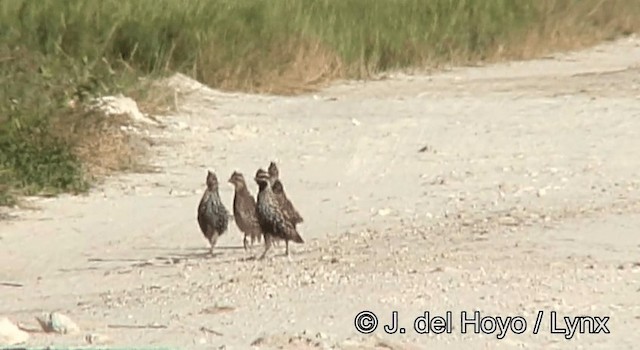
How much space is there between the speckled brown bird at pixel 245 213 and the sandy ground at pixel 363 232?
150 mm

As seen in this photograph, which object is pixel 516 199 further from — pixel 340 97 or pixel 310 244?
pixel 340 97

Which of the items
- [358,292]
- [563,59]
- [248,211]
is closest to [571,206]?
[248,211]

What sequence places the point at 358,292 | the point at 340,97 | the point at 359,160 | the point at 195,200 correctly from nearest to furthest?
1. the point at 358,292
2. the point at 195,200
3. the point at 359,160
4. the point at 340,97

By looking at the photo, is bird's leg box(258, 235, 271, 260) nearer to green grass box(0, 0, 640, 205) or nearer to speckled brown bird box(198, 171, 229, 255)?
speckled brown bird box(198, 171, 229, 255)

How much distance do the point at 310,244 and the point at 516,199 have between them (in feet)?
5.82

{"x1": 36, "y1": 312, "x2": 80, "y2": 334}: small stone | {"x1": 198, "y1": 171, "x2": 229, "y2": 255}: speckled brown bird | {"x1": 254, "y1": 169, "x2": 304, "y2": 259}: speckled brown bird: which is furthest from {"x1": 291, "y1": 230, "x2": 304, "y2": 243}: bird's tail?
{"x1": 36, "y1": 312, "x2": 80, "y2": 334}: small stone

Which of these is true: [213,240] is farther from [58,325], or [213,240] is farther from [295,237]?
[58,325]

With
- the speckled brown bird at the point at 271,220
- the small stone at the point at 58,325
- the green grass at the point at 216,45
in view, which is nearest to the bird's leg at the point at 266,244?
the speckled brown bird at the point at 271,220

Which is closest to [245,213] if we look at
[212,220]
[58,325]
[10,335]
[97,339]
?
[212,220]

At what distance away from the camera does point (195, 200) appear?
10.3m

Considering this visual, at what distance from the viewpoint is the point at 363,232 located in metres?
9.11

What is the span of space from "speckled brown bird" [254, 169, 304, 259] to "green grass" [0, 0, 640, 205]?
6.91 feet

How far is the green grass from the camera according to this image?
445 inches

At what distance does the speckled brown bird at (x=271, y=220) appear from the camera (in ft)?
26.8
